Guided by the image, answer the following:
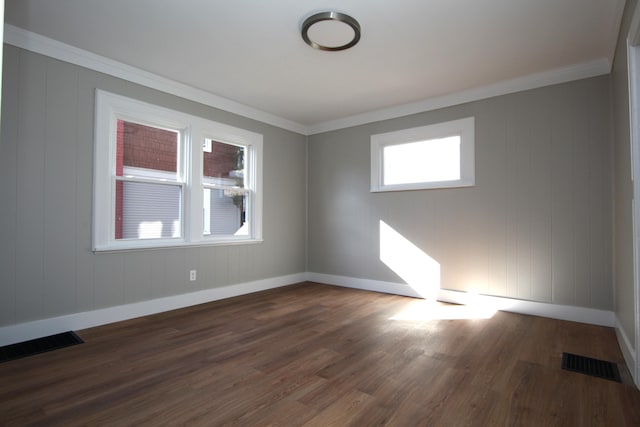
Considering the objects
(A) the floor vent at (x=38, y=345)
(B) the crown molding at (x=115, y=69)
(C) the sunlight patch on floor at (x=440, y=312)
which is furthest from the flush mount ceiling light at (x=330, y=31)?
(A) the floor vent at (x=38, y=345)

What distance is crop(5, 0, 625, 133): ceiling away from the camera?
2.56 metres

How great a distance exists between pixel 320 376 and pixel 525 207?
9.71 ft

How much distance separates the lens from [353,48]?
3.14 metres

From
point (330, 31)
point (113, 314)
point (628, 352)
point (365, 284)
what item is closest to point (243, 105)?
point (330, 31)

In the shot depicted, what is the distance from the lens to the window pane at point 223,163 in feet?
14.2

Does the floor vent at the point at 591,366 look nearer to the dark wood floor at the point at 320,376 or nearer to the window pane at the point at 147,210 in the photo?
the dark wood floor at the point at 320,376

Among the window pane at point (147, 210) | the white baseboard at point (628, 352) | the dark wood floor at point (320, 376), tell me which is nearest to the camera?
the dark wood floor at point (320, 376)

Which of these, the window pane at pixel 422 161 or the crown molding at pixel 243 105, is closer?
the crown molding at pixel 243 105

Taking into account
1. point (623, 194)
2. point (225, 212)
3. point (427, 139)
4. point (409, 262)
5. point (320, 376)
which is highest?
point (427, 139)

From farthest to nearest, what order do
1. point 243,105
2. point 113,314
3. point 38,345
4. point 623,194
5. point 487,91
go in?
point 243,105, point 487,91, point 113,314, point 38,345, point 623,194

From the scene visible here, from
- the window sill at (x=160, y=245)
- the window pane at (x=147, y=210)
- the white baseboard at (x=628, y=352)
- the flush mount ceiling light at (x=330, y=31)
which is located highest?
the flush mount ceiling light at (x=330, y=31)

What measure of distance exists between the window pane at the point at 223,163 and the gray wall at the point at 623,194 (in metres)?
4.09

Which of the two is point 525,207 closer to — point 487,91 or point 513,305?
point 513,305

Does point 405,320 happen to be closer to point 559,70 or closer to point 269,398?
point 269,398
